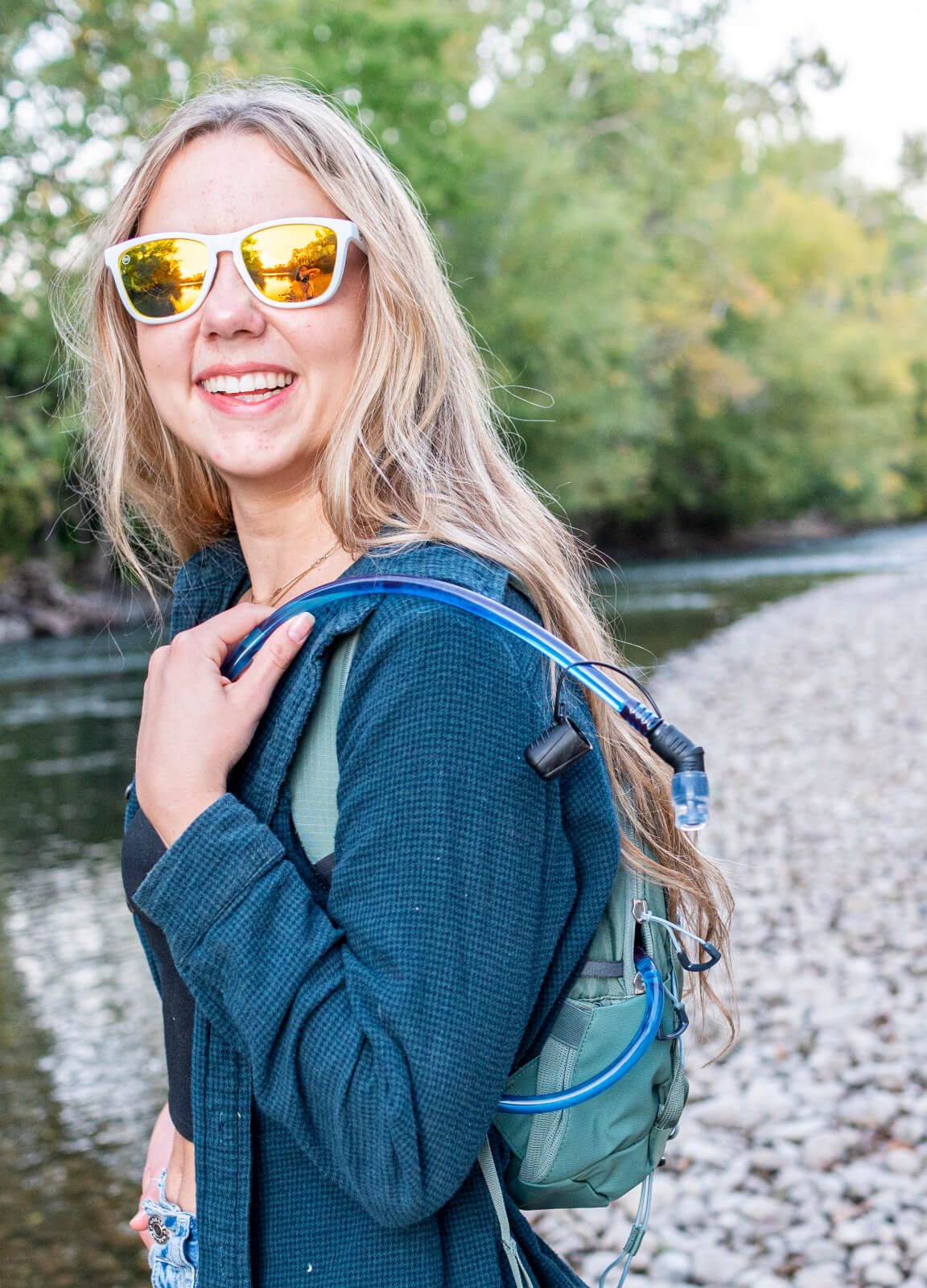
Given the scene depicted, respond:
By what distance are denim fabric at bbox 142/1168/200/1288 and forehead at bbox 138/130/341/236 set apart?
3.47 ft

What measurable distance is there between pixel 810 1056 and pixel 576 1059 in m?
3.62

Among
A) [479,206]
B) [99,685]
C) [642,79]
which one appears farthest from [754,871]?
[642,79]

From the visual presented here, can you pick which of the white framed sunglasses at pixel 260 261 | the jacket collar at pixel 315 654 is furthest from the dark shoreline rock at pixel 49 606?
the jacket collar at pixel 315 654

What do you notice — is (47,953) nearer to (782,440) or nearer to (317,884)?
(317,884)

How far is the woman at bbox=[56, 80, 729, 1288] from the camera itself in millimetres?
1052

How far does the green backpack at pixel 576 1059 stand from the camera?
1172mm

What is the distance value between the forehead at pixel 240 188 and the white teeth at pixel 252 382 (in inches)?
6.1

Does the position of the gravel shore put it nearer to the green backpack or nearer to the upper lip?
the green backpack

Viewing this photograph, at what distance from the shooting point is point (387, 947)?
1043 millimetres

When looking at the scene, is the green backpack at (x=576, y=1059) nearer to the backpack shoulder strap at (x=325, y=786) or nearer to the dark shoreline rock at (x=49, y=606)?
the backpack shoulder strap at (x=325, y=786)

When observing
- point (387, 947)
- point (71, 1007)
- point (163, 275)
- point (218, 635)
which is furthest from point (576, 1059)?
point (71, 1007)

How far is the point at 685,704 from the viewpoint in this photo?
12.7 metres

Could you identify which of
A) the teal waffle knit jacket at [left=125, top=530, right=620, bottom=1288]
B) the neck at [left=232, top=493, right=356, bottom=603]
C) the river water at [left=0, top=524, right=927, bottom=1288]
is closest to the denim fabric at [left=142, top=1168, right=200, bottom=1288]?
the teal waffle knit jacket at [left=125, top=530, right=620, bottom=1288]

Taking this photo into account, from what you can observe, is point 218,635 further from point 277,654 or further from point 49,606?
point 49,606
